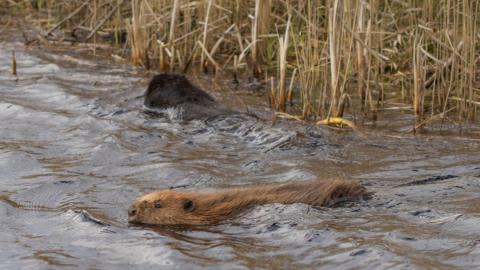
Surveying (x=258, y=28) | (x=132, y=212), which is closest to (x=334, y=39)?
(x=258, y=28)

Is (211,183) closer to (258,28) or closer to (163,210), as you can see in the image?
(163,210)

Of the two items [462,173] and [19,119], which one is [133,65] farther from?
[462,173]

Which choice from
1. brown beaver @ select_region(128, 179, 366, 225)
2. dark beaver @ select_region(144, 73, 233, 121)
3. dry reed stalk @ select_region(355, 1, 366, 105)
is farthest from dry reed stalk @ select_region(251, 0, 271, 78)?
brown beaver @ select_region(128, 179, 366, 225)

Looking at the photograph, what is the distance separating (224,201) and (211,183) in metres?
1.07

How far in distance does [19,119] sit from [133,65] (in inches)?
110

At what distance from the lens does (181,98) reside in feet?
31.6

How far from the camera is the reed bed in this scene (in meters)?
8.48

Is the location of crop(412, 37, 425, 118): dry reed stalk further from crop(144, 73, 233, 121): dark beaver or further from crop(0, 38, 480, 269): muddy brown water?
crop(144, 73, 233, 121): dark beaver

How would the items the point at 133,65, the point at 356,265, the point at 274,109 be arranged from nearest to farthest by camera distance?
1. the point at 356,265
2. the point at 274,109
3. the point at 133,65

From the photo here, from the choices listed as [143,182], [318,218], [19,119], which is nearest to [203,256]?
Answer: [318,218]

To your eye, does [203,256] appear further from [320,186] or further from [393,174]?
[393,174]

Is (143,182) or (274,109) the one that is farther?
(274,109)

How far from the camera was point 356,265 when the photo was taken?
4.92 metres

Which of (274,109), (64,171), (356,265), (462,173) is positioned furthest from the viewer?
(274,109)
